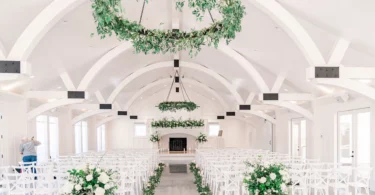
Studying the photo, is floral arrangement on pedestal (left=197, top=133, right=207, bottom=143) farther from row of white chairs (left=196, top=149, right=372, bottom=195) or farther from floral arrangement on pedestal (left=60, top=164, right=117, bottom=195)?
floral arrangement on pedestal (left=60, top=164, right=117, bottom=195)

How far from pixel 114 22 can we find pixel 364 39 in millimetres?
4968

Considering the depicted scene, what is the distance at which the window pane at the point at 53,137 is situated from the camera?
1677 centimetres

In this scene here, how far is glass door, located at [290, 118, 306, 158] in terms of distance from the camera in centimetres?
1636

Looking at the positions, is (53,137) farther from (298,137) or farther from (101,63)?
(298,137)

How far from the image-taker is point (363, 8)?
6.04m

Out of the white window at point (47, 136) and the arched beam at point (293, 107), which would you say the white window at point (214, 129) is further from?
the arched beam at point (293, 107)

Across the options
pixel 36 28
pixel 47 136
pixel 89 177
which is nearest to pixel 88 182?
pixel 89 177

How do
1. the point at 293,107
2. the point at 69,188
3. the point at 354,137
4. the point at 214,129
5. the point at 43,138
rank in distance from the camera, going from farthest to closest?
the point at 214,129 < the point at 43,138 < the point at 293,107 < the point at 354,137 < the point at 69,188

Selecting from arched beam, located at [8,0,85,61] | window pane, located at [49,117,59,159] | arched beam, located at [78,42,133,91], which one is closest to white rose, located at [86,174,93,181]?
arched beam, located at [8,0,85,61]

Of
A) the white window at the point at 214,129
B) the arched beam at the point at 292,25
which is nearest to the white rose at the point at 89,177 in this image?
the arched beam at the point at 292,25

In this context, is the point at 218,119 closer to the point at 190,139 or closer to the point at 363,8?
the point at 190,139

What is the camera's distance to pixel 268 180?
466cm

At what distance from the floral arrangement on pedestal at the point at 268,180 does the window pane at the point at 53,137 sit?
13589 mm

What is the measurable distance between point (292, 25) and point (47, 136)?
39.4 ft
